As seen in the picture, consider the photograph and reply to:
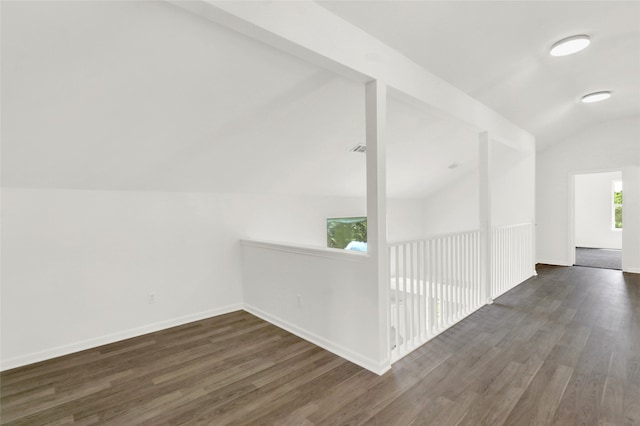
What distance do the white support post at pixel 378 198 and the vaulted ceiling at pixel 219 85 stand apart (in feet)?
1.45

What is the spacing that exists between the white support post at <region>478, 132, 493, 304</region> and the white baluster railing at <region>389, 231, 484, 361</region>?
0.09 m

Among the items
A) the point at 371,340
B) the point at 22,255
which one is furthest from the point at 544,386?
the point at 22,255

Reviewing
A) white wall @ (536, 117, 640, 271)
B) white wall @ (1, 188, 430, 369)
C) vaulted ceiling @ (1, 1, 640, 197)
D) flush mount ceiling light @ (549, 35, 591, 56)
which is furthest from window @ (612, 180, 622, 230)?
white wall @ (1, 188, 430, 369)

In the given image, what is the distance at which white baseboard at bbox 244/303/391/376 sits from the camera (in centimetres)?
244

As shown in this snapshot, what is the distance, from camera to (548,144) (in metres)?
6.48

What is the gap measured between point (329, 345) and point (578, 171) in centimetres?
665

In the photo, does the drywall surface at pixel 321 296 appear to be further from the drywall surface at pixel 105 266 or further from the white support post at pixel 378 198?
the drywall surface at pixel 105 266

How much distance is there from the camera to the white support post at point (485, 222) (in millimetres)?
3996

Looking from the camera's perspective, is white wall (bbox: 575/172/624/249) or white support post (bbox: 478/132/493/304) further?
white wall (bbox: 575/172/624/249)

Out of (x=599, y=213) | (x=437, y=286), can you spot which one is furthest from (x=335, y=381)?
(x=599, y=213)

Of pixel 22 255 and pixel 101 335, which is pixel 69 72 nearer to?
pixel 22 255

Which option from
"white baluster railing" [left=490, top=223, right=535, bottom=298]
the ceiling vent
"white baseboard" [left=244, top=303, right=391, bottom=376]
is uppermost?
the ceiling vent

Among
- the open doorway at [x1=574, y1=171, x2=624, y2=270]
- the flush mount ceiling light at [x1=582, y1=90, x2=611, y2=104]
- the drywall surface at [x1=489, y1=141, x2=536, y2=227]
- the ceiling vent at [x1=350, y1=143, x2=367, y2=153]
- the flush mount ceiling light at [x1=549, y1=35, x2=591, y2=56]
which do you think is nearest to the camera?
the flush mount ceiling light at [x1=549, y1=35, x2=591, y2=56]

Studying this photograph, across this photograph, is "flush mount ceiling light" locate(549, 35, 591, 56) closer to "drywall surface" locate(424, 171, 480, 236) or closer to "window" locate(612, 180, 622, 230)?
"drywall surface" locate(424, 171, 480, 236)
